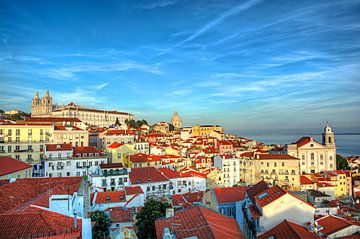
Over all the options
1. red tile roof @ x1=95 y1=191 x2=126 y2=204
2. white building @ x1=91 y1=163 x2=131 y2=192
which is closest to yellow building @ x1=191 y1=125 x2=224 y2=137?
white building @ x1=91 y1=163 x2=131 y2=192

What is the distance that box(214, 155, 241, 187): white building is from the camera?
146ft

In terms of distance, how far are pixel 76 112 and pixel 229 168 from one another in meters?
70.3

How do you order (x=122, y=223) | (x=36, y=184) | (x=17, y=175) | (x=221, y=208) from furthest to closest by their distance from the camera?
(x=17, y=175), (x=122, y=223), (x=221, y=208), (x=36, y=184)

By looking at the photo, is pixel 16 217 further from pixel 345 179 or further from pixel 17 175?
pixel 345 179

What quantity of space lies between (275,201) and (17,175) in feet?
68.6

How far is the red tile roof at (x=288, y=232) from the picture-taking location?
9836 mm

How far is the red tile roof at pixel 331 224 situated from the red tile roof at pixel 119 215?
43.6ft

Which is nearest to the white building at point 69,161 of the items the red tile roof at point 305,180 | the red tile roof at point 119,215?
the red tile roof at point 119,215

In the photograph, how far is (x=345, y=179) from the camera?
146ft

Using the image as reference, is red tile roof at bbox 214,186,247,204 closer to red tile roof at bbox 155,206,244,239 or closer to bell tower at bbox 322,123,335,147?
red tile roof at bbox 155,206,244,239

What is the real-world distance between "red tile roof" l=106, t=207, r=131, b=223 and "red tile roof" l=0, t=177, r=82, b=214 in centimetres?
499

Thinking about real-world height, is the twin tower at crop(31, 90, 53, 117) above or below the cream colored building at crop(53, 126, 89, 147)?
above

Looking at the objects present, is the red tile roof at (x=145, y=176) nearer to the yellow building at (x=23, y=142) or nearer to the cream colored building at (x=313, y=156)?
the yellow building at (x=23, y=142)

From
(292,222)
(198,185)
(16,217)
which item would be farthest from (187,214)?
(198,185)
